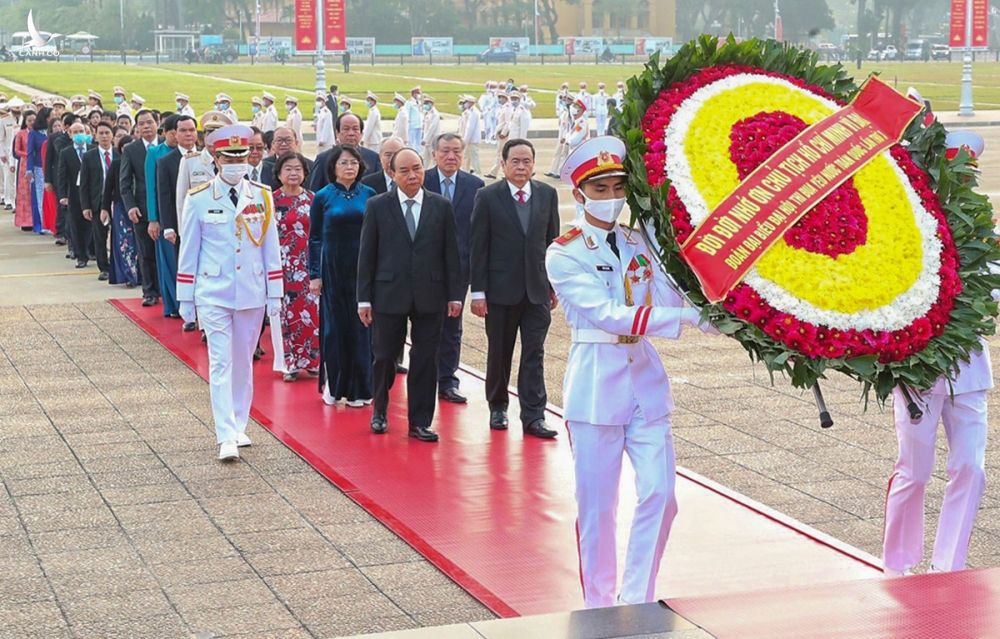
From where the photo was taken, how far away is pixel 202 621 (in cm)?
610

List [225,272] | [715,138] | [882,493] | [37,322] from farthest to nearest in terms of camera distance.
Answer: [37,322] < [225,272] < [882,493] < [715,138]

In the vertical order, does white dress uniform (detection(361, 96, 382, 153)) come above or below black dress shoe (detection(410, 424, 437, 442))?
above

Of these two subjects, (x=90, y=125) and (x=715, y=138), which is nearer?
(x=715, y=138)

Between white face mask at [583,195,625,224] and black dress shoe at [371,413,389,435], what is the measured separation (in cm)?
408

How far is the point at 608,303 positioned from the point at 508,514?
2.32 metres

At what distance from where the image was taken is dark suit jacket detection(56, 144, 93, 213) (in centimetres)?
1788

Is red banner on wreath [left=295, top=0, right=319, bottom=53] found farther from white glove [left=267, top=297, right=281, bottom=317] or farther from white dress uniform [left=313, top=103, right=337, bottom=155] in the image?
white glove [left=267, top=297, right=281, bottom=317]

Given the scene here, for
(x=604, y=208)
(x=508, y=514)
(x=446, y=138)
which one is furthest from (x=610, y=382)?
(x=446, y=138)

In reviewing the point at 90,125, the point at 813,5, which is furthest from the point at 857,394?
the point at 813,5

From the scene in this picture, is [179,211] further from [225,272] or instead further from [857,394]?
[857,394]

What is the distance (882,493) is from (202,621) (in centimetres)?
356

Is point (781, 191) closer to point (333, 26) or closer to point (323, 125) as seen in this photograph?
point (323, 125)

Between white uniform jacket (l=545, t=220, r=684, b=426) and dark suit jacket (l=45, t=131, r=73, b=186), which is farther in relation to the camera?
dark suit jacket (l=45, t=131, r=73, b=186)

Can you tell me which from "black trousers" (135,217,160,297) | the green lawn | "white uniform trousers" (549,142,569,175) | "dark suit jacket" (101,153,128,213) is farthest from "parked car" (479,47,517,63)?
"black trousers" (135,217,160,297)
